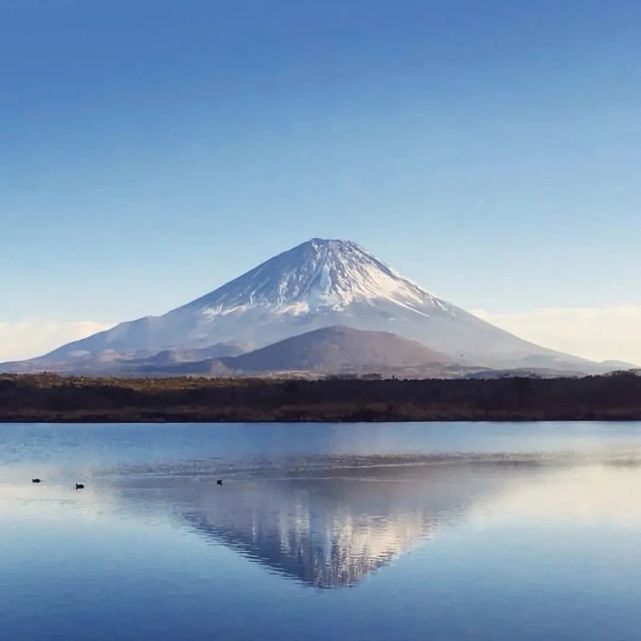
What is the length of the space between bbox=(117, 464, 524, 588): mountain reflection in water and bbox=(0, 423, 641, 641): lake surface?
0.32ft

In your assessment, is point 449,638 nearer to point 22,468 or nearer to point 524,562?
point 524,562

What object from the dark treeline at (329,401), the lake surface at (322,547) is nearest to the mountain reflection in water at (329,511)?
the lake surface at (322,547)

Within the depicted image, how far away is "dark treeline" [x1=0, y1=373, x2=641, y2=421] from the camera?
81000 mm

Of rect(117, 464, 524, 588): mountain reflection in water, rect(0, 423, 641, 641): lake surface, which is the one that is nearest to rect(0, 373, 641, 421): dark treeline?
rect(0, 423, 641, 641): lake surface

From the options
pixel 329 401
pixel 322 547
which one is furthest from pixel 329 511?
pixel 329 401

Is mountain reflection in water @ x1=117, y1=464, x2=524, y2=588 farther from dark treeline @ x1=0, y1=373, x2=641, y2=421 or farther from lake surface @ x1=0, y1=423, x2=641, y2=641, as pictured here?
dark treeline @ x1=0, y1=373, x2=641, y2=421

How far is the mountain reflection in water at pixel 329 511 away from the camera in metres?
22.9

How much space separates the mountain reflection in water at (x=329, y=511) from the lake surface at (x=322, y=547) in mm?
96

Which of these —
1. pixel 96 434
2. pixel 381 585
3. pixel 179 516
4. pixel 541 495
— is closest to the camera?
pixel 381 585

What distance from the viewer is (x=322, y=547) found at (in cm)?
2419

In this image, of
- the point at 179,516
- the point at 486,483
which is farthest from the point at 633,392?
the point at 179,516

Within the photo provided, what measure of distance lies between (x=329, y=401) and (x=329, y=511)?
53198 mm

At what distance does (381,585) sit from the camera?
2000 cm

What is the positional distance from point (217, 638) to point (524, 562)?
346 inches
